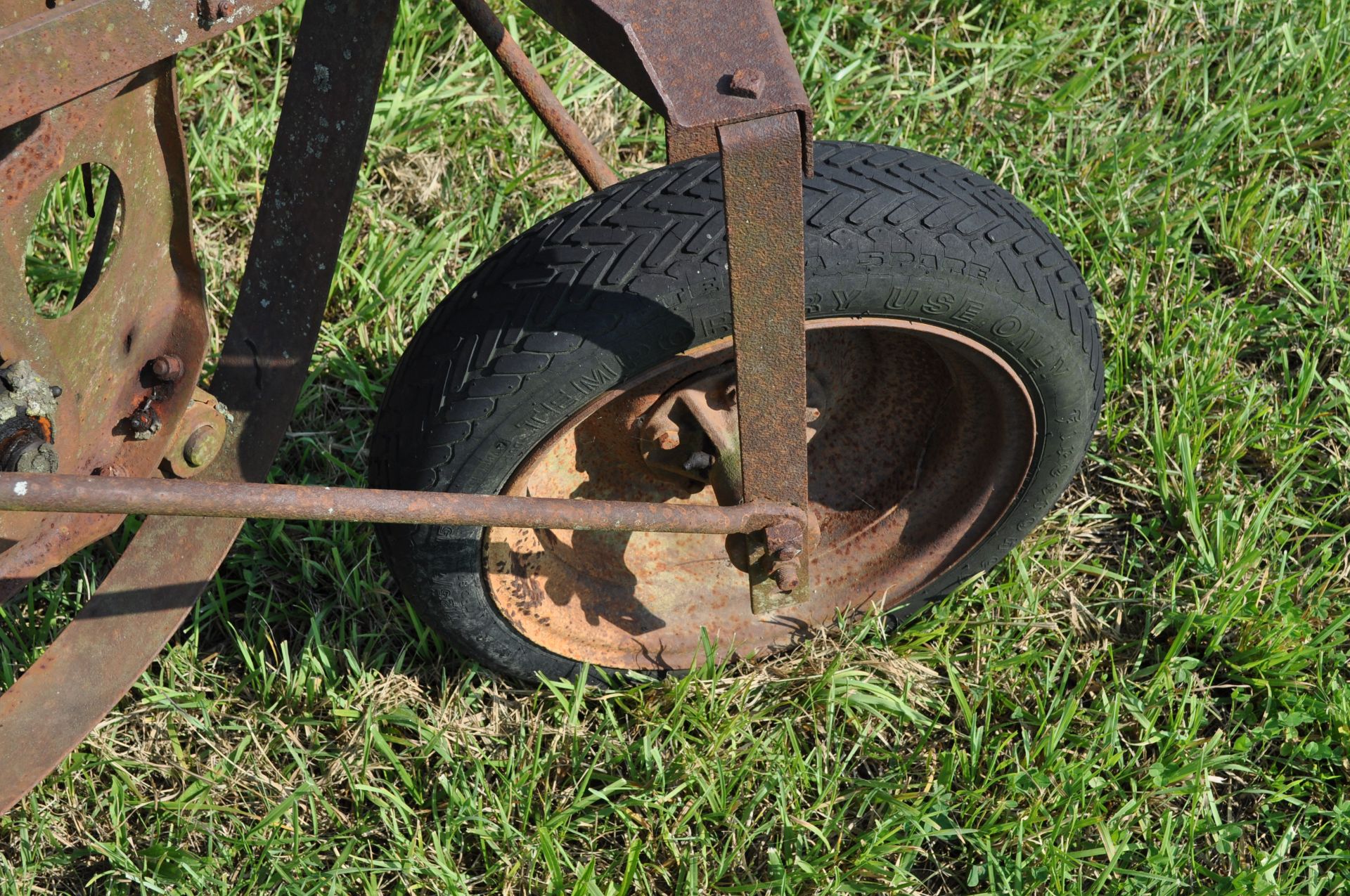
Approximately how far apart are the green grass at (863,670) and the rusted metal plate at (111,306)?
25.3 inches

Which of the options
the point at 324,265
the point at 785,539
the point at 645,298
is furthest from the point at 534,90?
the point at 785,539

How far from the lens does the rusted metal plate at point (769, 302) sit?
1.54 m

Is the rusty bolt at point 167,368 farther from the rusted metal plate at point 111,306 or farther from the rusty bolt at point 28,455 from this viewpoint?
the rusty bolt at point 28,455

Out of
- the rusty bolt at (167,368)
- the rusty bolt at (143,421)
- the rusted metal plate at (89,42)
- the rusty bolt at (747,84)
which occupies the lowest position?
the rusty bolt at (143,421)

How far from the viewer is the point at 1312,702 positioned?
2.41 meters

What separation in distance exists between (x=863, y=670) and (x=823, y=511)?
0.32m

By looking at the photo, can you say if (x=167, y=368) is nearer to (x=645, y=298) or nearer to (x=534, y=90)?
(x=645, y=298)

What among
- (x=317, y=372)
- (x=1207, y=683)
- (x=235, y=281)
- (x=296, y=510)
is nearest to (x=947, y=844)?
(x=1207, y=683)

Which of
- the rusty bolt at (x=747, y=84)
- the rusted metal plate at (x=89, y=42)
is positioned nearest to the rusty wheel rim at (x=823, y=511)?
the rusty bolt at (x=747, y=84)

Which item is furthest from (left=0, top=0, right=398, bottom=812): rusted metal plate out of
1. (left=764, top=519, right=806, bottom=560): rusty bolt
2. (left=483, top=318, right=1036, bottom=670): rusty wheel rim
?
(left=764, top=519, right=806, bottom=560): rusty bolt

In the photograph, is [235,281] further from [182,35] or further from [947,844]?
[947,844]

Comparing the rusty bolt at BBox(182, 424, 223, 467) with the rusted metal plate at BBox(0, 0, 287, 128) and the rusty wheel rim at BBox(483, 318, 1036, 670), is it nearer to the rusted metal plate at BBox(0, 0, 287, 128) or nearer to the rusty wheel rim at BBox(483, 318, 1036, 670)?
the rusty wheel rim at BBox(483, 318, 1036, 670)

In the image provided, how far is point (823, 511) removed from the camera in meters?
2.51

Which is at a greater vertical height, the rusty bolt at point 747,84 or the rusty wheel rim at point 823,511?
the rusty bolt at point 747,84
